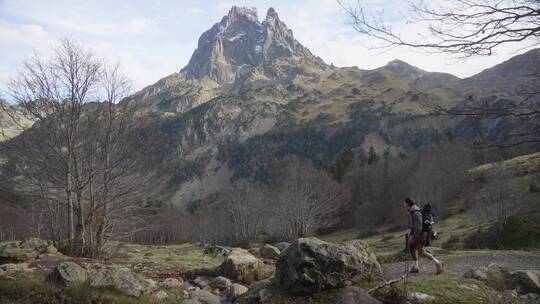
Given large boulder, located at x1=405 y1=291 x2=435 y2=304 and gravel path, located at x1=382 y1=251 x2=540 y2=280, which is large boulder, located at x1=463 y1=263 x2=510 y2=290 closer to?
gravel path, located at x1=382 y1=251 x2=540 y2=280

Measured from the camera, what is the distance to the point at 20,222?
77.2 meters

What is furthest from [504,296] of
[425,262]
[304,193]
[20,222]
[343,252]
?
[20,222]

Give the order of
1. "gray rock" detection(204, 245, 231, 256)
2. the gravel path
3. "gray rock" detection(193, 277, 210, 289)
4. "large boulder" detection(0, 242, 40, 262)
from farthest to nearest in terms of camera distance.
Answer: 1. "gray rock" detection(204, 245, 231, 256)
2. "large boulder" detection(0, 242, 40, 262)
3. "gray rock" detection(193, 277, 210, 289)
4. the gravel path

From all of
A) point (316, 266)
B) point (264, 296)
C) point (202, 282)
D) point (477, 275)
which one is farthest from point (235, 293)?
point (477, 275)

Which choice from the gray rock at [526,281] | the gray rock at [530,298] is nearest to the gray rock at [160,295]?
the gray rock at [530,298]

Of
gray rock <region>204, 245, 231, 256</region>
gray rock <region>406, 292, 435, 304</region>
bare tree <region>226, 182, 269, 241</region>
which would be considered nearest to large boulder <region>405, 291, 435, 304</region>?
gray rock <region>406, 292, 435, 304</region>

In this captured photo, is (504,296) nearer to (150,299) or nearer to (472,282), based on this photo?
(472,282)

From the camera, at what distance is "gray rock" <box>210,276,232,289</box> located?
50.9 ft

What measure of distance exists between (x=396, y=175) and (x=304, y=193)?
2886 cm

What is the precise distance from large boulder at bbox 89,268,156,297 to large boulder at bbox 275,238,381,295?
4.18 metres

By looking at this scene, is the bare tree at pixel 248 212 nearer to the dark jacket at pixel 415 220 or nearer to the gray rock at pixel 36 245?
the gray rock at pixel 36 245

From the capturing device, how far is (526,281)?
11312mm

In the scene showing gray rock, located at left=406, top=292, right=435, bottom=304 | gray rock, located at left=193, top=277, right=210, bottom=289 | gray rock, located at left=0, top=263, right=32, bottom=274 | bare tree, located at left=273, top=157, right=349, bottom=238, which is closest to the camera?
gray rock, located at left=406, top=292, right=435, bottom=304

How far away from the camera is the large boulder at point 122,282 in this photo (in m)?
12.3
